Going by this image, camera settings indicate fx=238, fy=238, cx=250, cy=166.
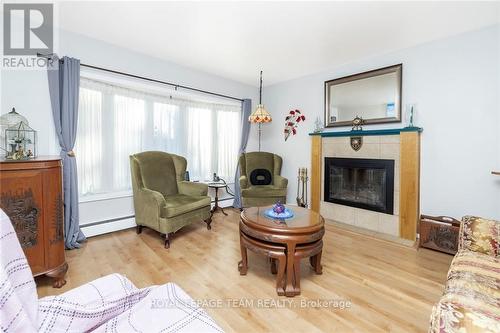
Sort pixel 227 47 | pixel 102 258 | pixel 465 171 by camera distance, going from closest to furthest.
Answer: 1. pixel 102 258
2. pixel 465 171
3. pixel 227 47

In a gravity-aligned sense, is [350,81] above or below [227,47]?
below

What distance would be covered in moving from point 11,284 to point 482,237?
2448mm

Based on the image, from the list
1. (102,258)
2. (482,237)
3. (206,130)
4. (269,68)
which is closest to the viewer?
(482,237)

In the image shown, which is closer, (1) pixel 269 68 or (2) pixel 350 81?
(2) pixel 350 81

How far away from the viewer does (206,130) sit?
4203 mm

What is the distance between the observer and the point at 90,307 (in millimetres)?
804

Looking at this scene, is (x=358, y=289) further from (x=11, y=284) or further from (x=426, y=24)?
(x=426, y=24)

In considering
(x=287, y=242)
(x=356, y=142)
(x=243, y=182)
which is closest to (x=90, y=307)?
(x=287, y=242)

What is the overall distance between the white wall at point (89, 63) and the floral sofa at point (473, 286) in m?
3.42

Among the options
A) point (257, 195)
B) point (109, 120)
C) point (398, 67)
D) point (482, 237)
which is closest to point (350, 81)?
point (398, 67)

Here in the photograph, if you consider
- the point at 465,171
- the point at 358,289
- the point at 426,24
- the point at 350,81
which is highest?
the point at 426,24

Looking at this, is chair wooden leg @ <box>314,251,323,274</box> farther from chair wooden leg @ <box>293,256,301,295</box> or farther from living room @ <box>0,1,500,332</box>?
chair wooden leg @ <box>293,256,301,295</box>

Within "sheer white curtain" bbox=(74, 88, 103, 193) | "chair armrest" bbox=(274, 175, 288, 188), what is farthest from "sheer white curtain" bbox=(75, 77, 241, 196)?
"chair armrest" bbox=(274, 175, 288, 188)

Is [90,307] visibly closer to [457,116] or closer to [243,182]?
[243,182]
